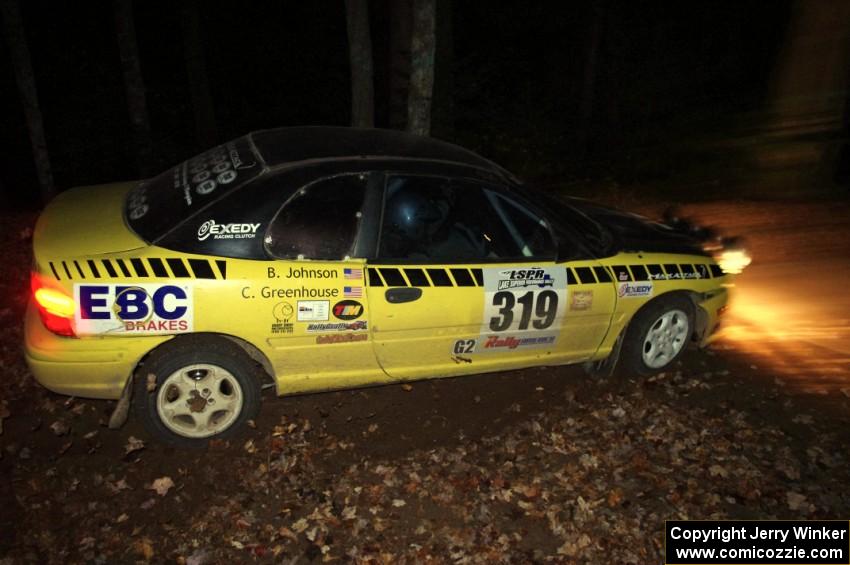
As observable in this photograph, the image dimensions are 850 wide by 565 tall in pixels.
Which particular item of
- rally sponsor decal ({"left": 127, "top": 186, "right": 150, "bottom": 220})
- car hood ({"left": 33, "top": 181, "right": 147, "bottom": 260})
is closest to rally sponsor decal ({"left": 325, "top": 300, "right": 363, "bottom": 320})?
car hood ({"left": 33, "top": 181, "right": 147, "bottom": 260})

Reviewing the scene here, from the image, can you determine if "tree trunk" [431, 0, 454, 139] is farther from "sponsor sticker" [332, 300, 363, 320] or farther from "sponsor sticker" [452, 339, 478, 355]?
"sponsor sticker" [332, 300, 363, 320]

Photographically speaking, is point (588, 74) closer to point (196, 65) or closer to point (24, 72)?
point (196, 65)

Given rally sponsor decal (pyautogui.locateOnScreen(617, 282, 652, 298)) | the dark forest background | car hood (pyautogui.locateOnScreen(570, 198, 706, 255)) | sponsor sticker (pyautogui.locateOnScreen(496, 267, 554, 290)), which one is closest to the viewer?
sponsor sticker (pyautogui.locateOnScreen(496, 267, 554, 290))

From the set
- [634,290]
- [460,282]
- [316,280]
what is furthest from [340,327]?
[634,290]

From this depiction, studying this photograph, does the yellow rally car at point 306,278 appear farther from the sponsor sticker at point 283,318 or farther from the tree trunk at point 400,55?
the tree trunk at point 400,55

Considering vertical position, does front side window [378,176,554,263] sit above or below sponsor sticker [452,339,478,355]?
above

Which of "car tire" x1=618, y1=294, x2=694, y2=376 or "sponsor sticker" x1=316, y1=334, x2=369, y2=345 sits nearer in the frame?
"sponsor sticker" x1=316, y1=334, x2=369, y2=345

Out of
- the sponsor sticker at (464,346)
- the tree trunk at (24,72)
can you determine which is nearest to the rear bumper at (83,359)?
the sponsor sticker at (464,346)

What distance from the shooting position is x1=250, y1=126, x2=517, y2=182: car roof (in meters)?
4.03

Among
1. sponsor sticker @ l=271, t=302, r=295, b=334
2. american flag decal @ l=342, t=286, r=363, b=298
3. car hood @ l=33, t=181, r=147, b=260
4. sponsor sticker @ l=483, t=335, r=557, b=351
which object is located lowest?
sponsor sticker @ l=483, t=335, r=557, b=351

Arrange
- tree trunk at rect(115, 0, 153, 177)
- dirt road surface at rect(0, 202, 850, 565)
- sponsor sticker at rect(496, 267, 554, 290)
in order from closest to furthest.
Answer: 1. dirt road surface at rect(0, 202, 850, 565)
2. sponsor sticker at rect(496, 267, 554, 290)
3. tree trunk at rect(115, 0, 153, 177)

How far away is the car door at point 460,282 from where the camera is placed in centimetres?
392

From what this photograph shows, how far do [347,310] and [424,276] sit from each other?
50cm

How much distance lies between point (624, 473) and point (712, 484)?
51 cm
